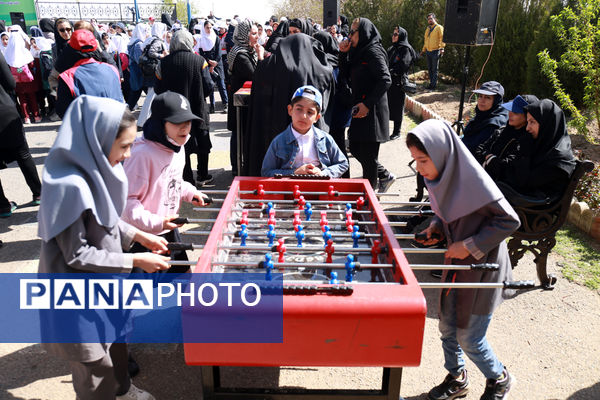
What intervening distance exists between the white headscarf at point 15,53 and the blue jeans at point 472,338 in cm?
967

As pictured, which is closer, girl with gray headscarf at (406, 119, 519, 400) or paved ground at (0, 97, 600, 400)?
girl with gray headscarf at (406, 119, 519, 400)

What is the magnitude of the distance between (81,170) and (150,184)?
36.2 inches

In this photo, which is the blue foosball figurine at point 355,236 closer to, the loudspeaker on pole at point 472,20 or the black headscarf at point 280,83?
the black headscarf at point 280,83

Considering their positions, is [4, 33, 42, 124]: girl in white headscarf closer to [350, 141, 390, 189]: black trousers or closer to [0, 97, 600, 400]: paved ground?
[350, 141, 390, 189]: black trousers

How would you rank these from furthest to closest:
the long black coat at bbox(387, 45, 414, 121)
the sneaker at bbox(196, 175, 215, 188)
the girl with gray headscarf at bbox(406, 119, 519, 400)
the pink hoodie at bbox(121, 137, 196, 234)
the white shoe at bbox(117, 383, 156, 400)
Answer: the long black coat at bbox(387, 45, 414, 121) < the sneaker at bbox(196, 175, 215, 188) < the pink hoodie at bbox(121, 137, 196, 234) < the white shoe at bbox(117, 383, 156, 400) < the girl with gray headscarf at bbox(406, 119, 519, 400)

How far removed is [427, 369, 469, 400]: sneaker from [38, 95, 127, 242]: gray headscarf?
7.07 ft

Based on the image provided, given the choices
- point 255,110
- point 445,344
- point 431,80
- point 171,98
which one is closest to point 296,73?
point 255,110

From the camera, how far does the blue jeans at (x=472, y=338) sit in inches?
103

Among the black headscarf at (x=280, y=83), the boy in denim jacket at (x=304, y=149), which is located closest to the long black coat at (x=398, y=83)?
the black headscarf at (x=280, y=83)

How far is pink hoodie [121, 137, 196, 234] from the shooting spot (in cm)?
285

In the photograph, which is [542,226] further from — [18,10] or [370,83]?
[18,10]

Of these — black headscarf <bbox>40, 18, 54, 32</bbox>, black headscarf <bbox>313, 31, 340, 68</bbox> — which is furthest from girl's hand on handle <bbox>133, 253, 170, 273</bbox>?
black headscarf <bbox>40, 18, 54, 32</bbox>

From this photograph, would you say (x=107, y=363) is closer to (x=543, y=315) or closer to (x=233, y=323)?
(x=233, y=323)

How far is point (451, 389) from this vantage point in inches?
113
